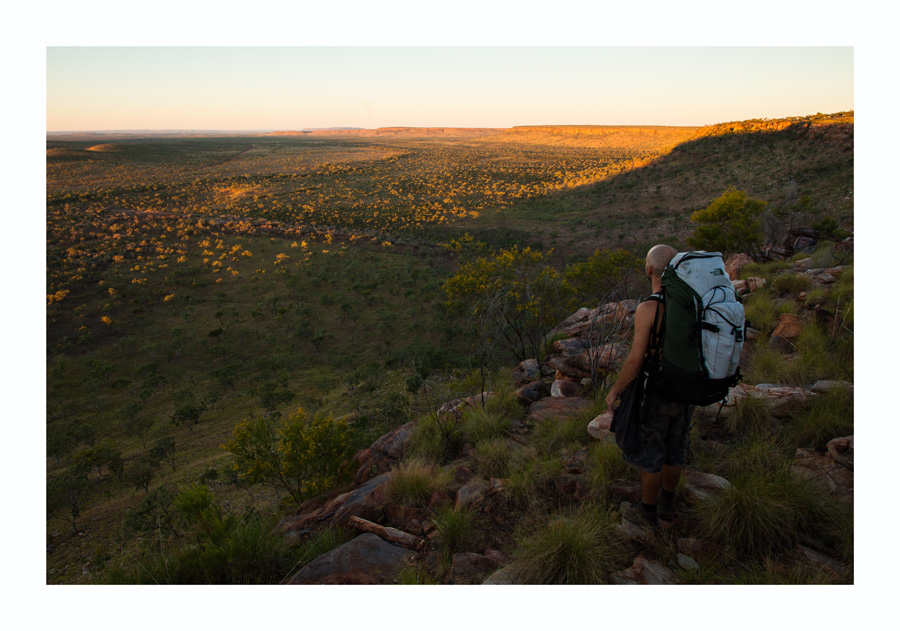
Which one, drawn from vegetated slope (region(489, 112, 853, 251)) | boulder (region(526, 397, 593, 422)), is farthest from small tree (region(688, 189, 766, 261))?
boulder (region(526, 397, 593, 422))

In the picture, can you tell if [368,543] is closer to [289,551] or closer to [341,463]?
[289,551]

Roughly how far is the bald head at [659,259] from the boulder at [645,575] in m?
1.85

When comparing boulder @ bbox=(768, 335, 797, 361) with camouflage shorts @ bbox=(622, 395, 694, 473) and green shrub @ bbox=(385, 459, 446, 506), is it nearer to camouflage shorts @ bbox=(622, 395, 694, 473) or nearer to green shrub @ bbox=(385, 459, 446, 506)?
camouflage shorts @ bbox=(622, 395, 694, 473)

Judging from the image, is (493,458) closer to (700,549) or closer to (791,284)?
(700,549)

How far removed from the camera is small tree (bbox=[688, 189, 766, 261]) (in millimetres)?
14414

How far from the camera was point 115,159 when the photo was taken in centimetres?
6794

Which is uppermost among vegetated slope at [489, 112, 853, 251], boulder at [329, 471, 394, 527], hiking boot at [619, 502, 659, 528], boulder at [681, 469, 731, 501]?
vegetated slope at [489, 112, 853, 251]

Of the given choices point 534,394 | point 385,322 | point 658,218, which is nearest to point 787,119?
point 658,218

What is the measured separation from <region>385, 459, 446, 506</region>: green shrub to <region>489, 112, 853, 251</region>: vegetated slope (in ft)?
75.5

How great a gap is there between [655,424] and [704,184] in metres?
42.0

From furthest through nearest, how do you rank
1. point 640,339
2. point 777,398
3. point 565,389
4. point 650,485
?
point 565,389 → point 777,398 → point 650,485 → point 640,339

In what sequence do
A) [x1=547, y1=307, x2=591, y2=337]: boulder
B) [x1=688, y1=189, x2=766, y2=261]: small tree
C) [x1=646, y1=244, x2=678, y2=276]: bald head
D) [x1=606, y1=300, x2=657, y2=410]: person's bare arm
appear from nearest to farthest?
[x1=606, y1=300, x2=657, y2=410]: person's bare arm → [x1=646, y1=244, x2=678, y2=276]: bald head → [x1=547, y1=307, x2=591, y2=337]: boulder → [x1=688, y1=189, x2=766, y2=261]: small tree

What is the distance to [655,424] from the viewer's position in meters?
2.57

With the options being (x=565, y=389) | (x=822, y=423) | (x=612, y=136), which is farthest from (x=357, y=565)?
(x=612, y=136)
